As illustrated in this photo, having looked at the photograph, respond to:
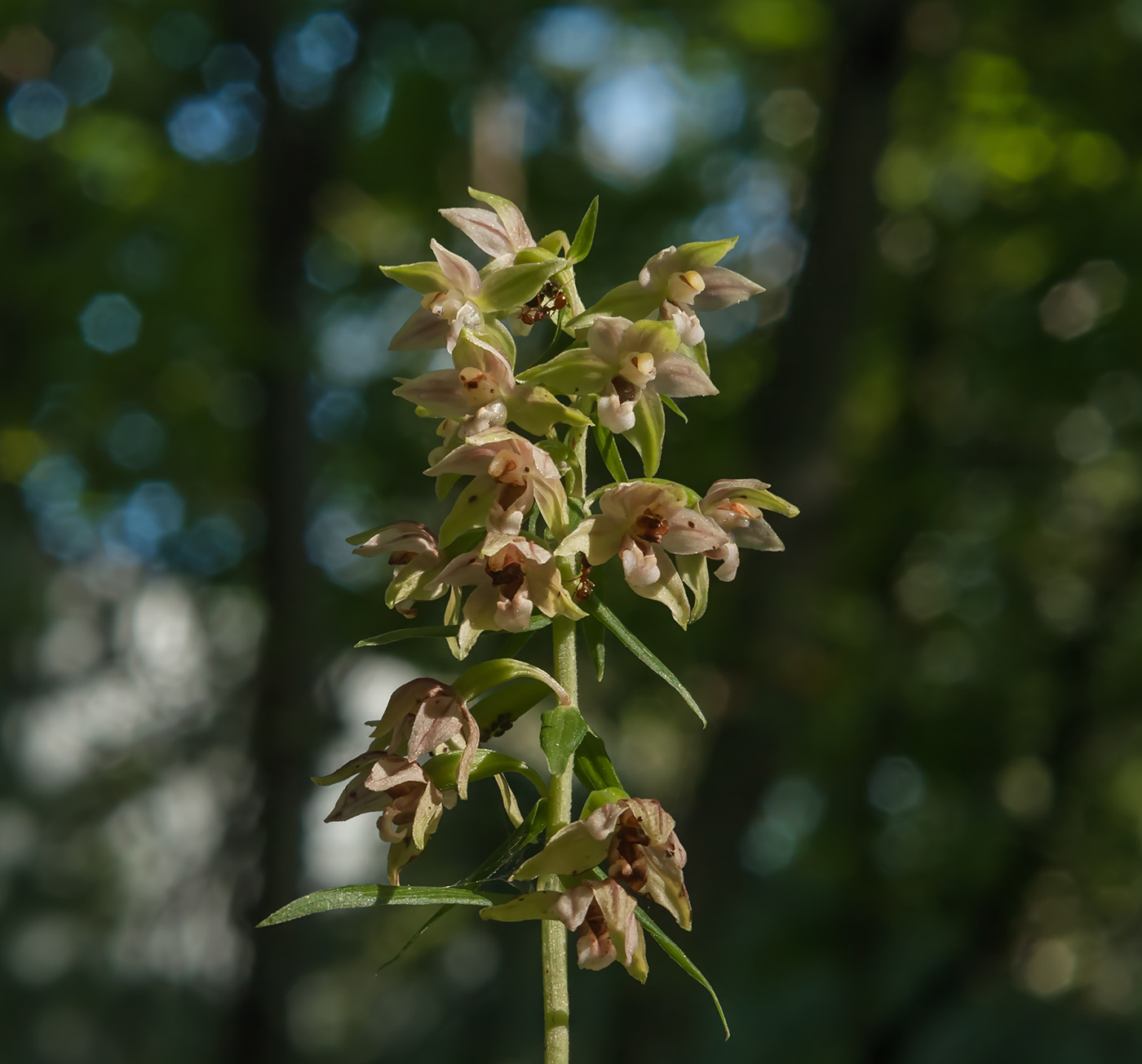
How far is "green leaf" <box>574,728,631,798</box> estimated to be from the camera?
124 cm

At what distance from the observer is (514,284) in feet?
4.14

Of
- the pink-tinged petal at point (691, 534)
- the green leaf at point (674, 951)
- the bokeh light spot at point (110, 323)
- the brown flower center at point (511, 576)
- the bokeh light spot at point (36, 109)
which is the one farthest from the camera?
the bokeh light spot at point (36, 109)

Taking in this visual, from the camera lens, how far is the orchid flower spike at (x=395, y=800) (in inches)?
47.7

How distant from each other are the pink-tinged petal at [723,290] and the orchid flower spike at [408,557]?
18.2 inches

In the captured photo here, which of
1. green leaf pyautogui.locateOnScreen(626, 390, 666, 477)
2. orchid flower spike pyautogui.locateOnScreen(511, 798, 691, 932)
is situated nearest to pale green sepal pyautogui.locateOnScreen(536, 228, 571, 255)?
green leaf pyautogui.locateOnScreen(626, 390, 666, 477)

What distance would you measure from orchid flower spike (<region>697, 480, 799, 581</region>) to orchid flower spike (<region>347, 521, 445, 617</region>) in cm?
34

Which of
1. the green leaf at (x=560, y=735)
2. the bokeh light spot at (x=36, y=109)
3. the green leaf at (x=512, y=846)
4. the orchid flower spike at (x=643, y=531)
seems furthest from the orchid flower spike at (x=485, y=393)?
the bokeh light spot at (x=36, y=109)

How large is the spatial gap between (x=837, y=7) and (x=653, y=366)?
450 cm

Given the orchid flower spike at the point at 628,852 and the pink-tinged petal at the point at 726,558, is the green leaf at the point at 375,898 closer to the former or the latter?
the orchid flower spike at the point at 628,852

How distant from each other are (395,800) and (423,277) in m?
0.61

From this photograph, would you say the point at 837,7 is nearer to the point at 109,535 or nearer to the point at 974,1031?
the point at 109,535

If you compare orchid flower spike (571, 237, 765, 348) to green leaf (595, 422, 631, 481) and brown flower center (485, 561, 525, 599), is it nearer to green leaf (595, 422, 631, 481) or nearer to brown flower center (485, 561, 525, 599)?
green leaf (595, 422, 631, 481)

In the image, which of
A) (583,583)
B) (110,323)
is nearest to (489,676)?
(583,583)

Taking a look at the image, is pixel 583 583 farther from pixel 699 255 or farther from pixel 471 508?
pixel 699 255
